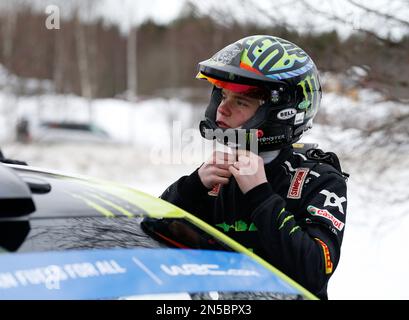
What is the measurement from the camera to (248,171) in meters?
2.40

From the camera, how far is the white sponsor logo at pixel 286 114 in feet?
8.80

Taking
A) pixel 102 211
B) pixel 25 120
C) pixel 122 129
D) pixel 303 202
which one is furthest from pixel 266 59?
pixel 122 129

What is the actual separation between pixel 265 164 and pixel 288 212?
403 mm

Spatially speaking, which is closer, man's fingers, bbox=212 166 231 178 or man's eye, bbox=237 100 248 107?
man's fingers, bbox=212 166 231 178

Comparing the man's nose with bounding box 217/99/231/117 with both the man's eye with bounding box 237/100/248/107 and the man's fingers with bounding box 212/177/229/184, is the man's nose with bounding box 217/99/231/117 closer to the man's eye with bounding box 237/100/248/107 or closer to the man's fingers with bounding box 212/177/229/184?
the man's eye with bounding box 237/100/248/107

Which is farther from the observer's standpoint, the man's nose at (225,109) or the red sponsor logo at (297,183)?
the man's nose at (225,109)

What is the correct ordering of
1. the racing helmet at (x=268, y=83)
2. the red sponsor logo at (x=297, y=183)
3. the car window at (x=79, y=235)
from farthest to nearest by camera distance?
the racing helmet at (x=268, y=83) → the red sponsor logo at (x=297, y=183) → the car window at (x=79, y=235)

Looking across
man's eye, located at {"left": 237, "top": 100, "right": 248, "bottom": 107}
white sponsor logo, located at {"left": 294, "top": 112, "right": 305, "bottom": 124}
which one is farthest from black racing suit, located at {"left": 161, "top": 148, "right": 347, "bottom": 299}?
man's eye, located at {"left": 237, "top": 100, "right": 248, "bottom": 107}

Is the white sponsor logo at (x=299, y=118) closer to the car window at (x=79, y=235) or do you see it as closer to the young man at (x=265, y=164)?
the young man at (x=265, y=164)

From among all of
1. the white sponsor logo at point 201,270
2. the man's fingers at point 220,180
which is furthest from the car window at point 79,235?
the man's fingers at point 220,180

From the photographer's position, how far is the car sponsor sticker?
150 cm

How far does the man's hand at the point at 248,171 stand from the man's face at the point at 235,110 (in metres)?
0.21

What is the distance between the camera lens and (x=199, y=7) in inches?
241

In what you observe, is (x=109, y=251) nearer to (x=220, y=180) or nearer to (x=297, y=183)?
(x=220, y=180)
